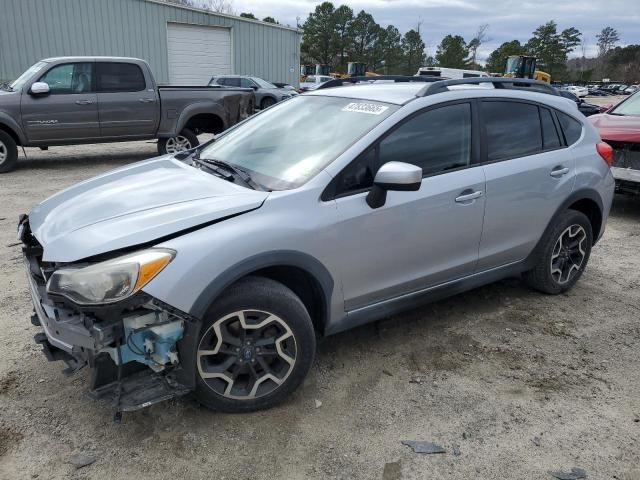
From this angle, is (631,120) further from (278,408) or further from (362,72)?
(362,72)

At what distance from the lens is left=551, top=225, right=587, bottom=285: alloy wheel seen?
4285mm

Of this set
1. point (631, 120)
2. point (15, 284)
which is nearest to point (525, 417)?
point (15, 284)

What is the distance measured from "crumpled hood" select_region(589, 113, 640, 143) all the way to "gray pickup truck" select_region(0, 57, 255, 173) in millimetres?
6496

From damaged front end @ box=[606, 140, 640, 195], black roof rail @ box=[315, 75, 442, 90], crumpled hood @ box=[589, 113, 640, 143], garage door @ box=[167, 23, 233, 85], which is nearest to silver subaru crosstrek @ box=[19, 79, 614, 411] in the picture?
black roof rail @ box=[315, 75, 442, 90]

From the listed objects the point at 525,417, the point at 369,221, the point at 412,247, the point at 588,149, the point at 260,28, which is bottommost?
the point at 525,417

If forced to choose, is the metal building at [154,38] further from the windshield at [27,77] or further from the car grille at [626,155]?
the car grille at [626,155]

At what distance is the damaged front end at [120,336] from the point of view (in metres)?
2.33

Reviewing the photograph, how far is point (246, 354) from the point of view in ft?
8.91

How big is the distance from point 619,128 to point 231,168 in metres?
6.04

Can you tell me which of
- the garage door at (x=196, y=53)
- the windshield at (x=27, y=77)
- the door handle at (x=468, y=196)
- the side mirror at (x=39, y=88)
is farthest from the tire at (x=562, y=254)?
the garage door at (x=196, y=53)

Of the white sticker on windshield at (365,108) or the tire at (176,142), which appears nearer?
the white sticker on windshield at (365,108)

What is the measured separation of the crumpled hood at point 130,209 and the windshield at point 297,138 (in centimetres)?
26

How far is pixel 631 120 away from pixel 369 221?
236 inches

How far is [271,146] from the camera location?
11.3 ft
